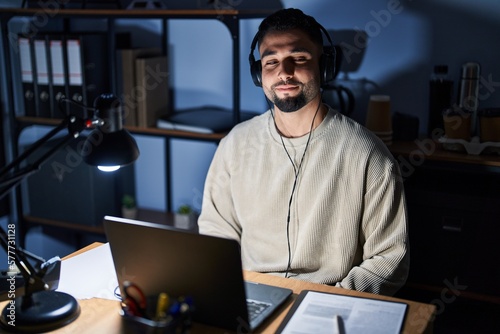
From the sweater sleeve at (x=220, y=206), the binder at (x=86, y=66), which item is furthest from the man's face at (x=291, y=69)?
the binder at (x=86, y=66)

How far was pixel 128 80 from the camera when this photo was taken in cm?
250

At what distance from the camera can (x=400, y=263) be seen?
1608 mm

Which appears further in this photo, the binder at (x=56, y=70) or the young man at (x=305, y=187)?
the binder at (x=56, y=70)

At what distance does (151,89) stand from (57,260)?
1374 millimetres

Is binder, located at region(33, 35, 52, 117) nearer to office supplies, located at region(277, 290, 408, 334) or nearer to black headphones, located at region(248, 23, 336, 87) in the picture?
black headphones, located at region(248, 23, 336, 87)

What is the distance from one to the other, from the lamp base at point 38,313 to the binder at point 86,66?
1.33 metres

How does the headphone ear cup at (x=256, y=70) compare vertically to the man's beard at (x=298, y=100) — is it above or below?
above

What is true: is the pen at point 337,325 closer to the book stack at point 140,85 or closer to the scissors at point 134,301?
the scissors at point 134,301

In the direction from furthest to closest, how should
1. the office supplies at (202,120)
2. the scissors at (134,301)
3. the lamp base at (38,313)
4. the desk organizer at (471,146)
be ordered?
the office supplies at (202,120) → the desk organizer at (471,146) → the lamp base at (38,313) → the scissors at (134,301)

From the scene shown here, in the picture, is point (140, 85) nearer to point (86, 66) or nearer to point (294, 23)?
point (86, 66)

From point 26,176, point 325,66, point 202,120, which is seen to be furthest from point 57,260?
point 202,120

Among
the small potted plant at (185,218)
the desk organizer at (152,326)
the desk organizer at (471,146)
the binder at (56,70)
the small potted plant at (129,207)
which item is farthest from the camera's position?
the small potted plant at (129,207)

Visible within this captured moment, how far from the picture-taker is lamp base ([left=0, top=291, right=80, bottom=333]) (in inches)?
45.9

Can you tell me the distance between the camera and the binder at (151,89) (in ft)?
8.15
